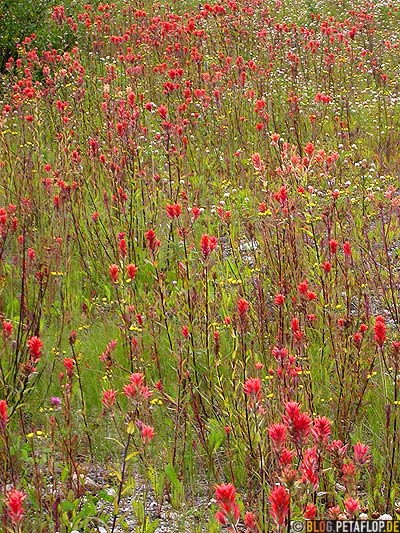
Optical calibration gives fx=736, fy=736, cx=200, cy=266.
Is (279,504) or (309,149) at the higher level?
(309,149)

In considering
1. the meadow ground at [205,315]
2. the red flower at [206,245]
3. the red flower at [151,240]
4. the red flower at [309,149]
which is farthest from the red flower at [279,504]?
the red flower at [309,149]

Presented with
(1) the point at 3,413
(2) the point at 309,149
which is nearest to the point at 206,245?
(1) the point at 3,413

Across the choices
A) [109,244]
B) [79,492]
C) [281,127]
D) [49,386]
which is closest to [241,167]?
[281,127]

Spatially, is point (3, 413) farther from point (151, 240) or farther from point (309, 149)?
point (309, 149)

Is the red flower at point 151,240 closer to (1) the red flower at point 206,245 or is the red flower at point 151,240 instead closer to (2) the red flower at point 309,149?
(1) the red flower at point 206,245

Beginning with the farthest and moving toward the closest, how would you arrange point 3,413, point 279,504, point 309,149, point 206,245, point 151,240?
point 309,149 → point 151,240 → point 206,245 → point 3,413 → point 279,504

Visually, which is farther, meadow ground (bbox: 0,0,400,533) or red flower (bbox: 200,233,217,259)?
red flower (bbox: 200,233,217,259)

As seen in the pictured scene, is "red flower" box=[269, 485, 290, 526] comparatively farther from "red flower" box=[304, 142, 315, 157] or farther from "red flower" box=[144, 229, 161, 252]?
"red flower" box=[304, 142, 315, 157]

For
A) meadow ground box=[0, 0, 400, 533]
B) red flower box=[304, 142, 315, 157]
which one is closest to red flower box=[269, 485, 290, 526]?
Answer: meadow ground box=[0, 0, 400, 533]

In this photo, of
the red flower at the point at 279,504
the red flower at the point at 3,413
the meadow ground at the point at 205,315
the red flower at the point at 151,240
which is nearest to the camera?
the red flower at the point at 279,504

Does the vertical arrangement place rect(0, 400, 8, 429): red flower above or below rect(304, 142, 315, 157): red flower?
below

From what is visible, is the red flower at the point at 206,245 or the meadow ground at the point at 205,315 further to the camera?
the red flower at the point at 206,245

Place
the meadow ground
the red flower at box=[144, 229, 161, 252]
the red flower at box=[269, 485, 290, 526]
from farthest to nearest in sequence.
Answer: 1. the red flower at box=[144, 229, 161, 252]
2. the meadow ground
3. the red flower at box=[269, 485, 290, 526]

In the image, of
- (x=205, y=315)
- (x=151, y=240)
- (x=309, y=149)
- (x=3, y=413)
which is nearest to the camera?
(x=3, y=413)
